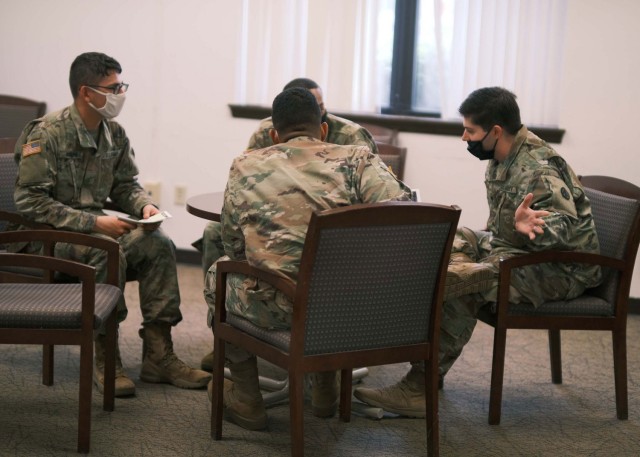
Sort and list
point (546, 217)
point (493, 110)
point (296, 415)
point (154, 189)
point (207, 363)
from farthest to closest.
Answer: point (154, 189), point (207, 363), point (493, 110), point (546, 217), point (296, 415)

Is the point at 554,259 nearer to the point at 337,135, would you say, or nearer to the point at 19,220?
the point at 337,135

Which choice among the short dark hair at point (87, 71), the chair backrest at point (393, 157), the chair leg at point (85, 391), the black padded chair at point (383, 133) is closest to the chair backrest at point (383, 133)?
the black padded chair at point (383, 133)

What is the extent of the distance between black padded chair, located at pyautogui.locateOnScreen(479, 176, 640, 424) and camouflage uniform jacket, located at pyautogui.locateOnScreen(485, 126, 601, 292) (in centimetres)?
6

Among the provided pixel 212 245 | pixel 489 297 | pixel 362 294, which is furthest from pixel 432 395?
pixel 212 245

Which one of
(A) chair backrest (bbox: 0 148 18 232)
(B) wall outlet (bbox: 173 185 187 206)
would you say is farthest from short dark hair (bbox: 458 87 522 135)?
(B) wall outlet (bbox: 173 185 187 206)

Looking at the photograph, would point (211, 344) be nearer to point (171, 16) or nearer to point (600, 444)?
point (600, 444)

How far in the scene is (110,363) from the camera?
3.20 meters

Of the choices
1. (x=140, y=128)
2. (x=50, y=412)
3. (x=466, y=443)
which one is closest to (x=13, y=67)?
(x=140, y=128)

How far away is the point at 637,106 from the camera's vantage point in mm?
4758

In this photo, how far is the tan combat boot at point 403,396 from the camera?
3.34 m

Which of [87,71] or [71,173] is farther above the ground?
[87,71]

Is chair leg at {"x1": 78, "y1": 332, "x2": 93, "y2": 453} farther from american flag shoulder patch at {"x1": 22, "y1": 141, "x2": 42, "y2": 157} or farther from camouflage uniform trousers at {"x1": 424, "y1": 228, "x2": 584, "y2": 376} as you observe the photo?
camouflage uniform trousers at {"x1": 424, "y1": 228, "x2": 584, "y2": 376}

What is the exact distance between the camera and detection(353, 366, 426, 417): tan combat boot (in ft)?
11.0

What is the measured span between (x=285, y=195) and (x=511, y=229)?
1.05 metres
